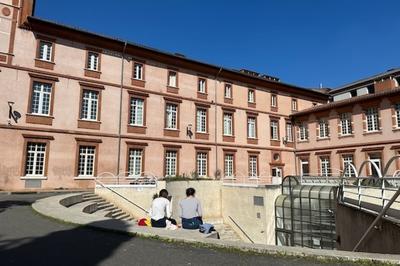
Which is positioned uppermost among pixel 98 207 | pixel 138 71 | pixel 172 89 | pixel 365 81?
pixel 365 81

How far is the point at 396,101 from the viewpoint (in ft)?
87.8

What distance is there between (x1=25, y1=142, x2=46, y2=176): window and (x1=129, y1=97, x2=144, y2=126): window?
6570 mm

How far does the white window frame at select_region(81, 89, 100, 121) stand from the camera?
74.4 ft

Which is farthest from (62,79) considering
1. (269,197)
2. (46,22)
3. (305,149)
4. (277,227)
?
(305,149)

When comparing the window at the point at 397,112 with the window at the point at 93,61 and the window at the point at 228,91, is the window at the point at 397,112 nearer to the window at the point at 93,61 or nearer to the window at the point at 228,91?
the window at the point at 228,91

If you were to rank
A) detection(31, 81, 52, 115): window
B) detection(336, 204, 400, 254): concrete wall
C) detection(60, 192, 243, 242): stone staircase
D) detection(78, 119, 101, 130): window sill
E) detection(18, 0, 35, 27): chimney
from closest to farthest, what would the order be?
detection(336, 204, 400, 254): concrete wall → detection(60, 192, 243, 242): stone staircase → detection(18, 0, 35, 27): chimney → detection(31, 81, 52, 115): window → detection(78, 119, 101, 130): window sill

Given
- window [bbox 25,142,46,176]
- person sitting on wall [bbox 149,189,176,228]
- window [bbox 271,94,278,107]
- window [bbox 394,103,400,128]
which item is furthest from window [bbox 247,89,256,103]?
person sitting on wall [bbox 149,189,176,228]

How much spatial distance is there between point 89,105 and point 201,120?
32.4 ft

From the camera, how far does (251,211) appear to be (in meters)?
20.5

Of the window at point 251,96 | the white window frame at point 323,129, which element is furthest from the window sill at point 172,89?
the white window frame at point 323,129

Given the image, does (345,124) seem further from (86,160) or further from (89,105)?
(86,160)

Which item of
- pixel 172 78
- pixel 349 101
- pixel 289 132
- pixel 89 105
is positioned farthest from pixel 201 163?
pixel 349 101

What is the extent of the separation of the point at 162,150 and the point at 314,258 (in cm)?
2084

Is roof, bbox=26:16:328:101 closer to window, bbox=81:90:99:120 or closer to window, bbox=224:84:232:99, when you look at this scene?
window, bbox=224:84:232:99
